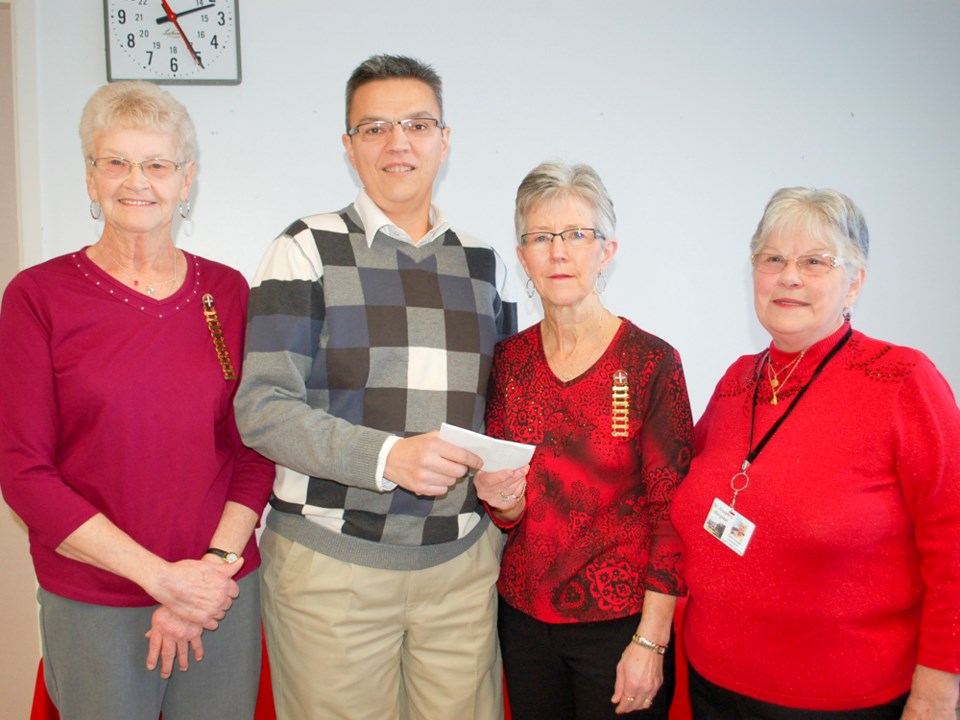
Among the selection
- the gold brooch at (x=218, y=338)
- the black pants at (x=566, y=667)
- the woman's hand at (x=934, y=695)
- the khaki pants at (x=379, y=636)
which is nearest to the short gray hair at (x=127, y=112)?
the gold brooch at (x=218, y=338)

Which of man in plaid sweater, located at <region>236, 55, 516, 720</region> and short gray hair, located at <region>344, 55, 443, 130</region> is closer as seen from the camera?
man in plaid sweater, located at <region>236, 55, 516, 720</region>

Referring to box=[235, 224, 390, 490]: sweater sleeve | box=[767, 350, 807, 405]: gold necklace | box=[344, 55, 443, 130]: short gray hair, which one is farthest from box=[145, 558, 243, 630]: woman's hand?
box=[767, 350, 807, 405]: gold necklace

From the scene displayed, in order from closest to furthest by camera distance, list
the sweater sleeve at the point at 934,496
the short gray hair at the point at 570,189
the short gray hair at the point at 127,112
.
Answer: the sweater sleeve at the point at 934,496 → the short gray hair at the point at 127,112 → the short gray hair at the point at 570,189

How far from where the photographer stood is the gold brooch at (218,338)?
5.23 ft

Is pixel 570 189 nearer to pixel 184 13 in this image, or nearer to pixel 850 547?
pixel 850 547

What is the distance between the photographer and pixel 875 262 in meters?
3.15

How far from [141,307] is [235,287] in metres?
0.23

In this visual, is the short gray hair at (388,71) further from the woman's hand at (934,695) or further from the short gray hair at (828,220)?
the woman's hand at (934,695)

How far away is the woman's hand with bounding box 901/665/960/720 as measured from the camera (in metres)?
1.28

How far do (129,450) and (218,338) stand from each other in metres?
0.31

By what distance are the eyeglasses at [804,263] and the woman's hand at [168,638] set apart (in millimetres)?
1479

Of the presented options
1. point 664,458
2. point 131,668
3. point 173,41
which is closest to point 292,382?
point 131,668

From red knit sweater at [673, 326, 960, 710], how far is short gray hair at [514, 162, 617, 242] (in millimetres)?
575

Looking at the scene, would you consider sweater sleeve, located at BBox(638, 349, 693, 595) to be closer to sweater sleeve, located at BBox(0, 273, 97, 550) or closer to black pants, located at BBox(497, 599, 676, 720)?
black pants, located at BBox(497, 599, 676, 720)
